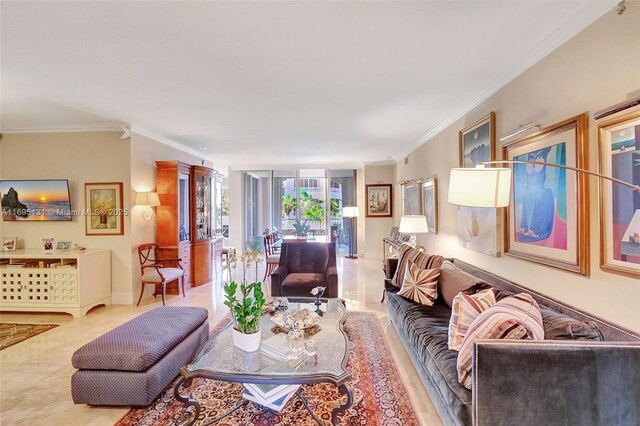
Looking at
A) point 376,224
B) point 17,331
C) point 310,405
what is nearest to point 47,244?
point 17,331

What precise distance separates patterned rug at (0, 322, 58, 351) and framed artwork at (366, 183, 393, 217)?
22.0 feet

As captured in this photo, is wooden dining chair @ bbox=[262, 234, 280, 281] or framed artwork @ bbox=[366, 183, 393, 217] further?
framed artwork @ bbox=[366, 183, 393, 217]

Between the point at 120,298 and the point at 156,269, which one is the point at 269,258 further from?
the point at 120,298

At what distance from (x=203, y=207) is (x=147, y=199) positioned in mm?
1261

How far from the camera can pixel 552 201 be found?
2.10 meters

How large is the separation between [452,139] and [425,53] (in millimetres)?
1899

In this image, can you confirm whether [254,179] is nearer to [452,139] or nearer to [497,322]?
[452,139]

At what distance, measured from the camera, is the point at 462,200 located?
1712 mm

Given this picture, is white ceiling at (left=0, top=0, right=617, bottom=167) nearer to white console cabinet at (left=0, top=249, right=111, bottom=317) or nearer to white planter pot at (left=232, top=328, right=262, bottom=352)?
white console cabinet at (left=0, top=249, right=111, bottom=317)

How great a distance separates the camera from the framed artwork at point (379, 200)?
26.4 feet

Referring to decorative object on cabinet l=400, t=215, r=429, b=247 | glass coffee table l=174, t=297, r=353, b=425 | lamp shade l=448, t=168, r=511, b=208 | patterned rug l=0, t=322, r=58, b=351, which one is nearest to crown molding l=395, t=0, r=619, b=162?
lamp shade l=448, t=168, r=511, b=208

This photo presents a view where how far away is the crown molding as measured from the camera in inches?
68.4

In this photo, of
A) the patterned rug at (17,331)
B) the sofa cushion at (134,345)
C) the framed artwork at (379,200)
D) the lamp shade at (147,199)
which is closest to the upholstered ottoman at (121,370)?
the sofa cushion at (134,345)

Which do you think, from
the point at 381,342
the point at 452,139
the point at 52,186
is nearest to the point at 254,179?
the point at 52,186
